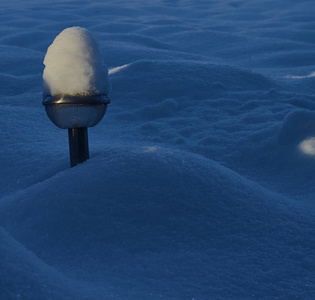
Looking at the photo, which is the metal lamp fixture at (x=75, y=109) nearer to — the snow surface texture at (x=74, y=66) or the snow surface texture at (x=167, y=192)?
the snow surface texture at (x=74, y=66)

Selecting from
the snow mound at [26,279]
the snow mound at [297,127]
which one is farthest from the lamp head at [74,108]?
the snow mound at [297,127]

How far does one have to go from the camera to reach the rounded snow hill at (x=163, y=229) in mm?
1279

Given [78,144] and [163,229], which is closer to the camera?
[163,229]

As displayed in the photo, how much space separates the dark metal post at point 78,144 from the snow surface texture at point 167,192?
79 millimetres

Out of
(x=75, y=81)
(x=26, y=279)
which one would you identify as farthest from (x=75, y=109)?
(x=26, y=279)

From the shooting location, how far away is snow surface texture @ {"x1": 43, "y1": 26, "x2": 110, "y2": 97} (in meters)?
1.63

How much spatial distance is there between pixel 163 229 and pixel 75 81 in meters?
0.68

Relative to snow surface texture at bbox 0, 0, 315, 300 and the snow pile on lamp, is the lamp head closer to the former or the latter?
the snow pile on lamp

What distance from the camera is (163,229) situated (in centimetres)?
153

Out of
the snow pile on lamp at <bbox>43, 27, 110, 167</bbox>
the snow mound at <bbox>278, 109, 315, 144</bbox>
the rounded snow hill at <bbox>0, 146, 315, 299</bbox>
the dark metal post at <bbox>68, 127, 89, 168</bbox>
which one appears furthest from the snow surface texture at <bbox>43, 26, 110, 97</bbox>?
the snow mound at <bbox>278, 109, 315, 144</bbox>

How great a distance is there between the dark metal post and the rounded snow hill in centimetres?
5

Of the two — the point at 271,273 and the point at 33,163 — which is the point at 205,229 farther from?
the point at 33,163

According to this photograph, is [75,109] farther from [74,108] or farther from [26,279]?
[26,279]

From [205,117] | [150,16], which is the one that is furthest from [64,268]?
[150,16]
